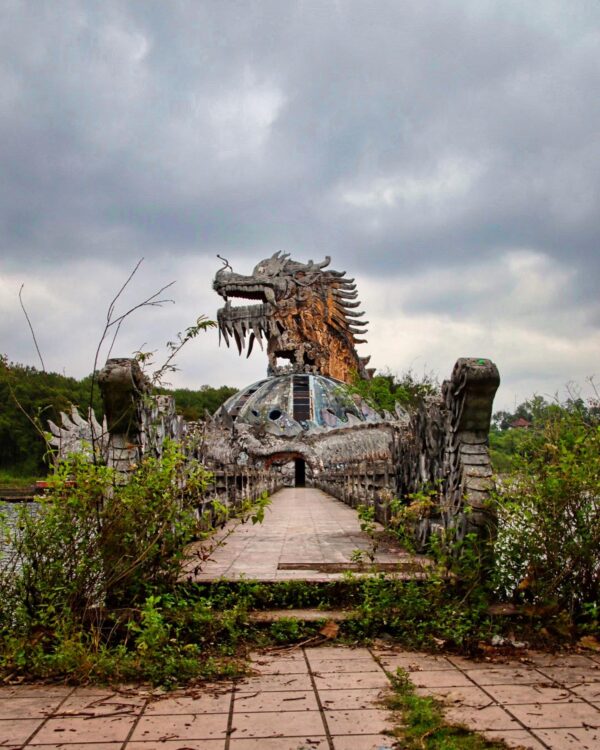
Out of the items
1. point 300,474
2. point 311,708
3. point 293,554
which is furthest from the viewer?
point 300,474

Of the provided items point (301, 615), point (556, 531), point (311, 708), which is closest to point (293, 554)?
point (301, 615)

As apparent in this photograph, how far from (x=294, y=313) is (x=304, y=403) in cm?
503

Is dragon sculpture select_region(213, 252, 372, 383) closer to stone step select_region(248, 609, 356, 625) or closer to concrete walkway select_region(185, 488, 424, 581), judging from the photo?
concrete walkway select_region(185, 488, 424, 581)

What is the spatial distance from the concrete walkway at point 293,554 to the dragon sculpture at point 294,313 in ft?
88.4

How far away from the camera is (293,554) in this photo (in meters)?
6.89

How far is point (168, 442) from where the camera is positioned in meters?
4.75

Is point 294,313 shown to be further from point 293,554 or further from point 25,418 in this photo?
point 293,554

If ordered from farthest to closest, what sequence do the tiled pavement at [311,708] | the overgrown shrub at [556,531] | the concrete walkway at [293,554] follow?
the concrete walkway at [293,554] → the overgrown shrub at [556,531] → the tiled pavement at [311,708]

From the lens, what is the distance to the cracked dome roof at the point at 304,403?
35406mm

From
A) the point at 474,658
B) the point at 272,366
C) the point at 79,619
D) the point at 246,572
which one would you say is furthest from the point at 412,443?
the point at 272,366

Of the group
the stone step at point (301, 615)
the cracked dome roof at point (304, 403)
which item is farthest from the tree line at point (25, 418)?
the stone step at point (301, 615)

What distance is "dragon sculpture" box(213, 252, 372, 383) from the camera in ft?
122

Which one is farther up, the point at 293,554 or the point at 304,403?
the point at 304,403

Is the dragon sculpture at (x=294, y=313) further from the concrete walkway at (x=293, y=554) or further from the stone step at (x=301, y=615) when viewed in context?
the stone step at (x=301, y=615)
